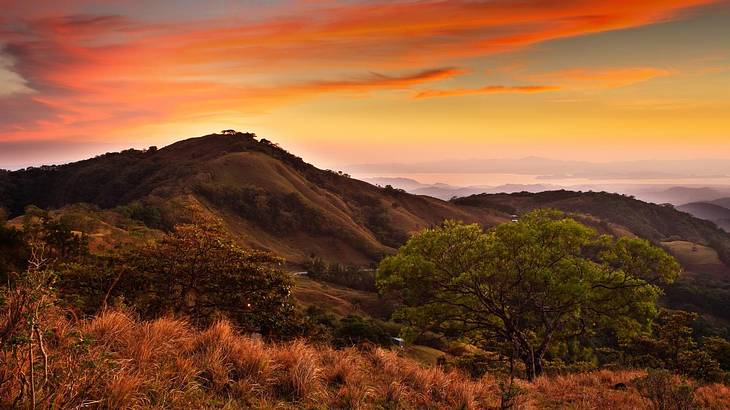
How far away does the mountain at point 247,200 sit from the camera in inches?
5049

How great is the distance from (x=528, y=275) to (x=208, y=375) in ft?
55.1

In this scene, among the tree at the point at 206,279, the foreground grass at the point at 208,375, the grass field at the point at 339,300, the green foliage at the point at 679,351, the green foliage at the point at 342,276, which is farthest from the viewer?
the green foliage at the point at 342,276

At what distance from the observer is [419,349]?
46.6 metres

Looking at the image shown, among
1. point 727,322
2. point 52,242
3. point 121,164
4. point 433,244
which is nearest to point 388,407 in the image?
point 433,244

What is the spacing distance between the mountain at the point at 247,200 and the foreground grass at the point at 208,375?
9243 cm

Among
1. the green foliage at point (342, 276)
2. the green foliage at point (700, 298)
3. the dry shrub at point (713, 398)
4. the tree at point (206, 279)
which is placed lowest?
the green foliage at point (700, 298)

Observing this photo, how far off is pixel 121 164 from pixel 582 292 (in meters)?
204

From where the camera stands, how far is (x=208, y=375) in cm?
676

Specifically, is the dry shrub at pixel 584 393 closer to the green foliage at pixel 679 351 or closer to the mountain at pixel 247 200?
the green foliage at pixel 679 351

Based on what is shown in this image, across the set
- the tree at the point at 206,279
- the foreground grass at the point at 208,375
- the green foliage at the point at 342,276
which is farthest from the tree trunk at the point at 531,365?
the green foliage at the point at 342,276

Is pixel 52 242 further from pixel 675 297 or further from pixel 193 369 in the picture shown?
pixel 675 297

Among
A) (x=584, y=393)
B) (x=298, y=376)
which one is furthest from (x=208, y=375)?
(x=584, y=393)

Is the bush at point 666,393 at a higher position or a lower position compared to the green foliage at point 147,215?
lower

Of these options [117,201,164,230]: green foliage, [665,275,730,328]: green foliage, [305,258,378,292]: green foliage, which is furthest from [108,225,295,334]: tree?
[665,275,730,328]: green foliage
